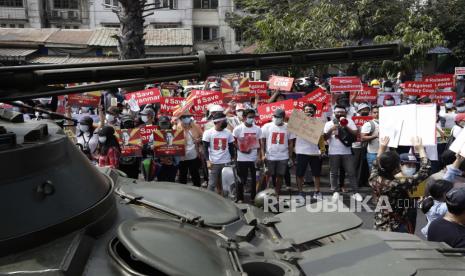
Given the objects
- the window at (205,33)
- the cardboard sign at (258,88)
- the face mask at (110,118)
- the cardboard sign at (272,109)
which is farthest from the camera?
the window at (205,33)

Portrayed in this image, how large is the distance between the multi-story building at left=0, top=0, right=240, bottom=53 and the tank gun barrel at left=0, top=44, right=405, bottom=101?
126 feet

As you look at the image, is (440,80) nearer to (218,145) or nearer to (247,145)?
(247,145)

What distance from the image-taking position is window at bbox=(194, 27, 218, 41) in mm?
42781

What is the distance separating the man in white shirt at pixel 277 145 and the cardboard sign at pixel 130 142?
7.74 ft

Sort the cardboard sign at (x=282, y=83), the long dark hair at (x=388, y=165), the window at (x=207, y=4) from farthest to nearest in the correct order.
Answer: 1. the window at (x=207, y=4)
2. the cardboard sign at (x=282, y=83)
3. the long dark hair at (x=388, y=165)

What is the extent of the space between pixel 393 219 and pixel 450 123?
6704 millimetres

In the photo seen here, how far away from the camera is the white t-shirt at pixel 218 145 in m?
9.22

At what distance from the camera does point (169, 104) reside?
1241 cm

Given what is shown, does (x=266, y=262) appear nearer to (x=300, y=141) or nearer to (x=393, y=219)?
(x=393, y=219)

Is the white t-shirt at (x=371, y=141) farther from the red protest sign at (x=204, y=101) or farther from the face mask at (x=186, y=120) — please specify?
the red protest sign at (x=204, y=101)

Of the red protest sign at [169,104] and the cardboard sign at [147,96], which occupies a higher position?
the cardboard sign at [147,96]

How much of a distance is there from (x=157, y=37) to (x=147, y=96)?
27.1 meters

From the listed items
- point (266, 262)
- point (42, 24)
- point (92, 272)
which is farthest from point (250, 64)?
point (42, 24)

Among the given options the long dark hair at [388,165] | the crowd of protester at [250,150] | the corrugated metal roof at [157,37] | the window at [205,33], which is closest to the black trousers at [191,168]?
the crowd of protester at [250,150]
